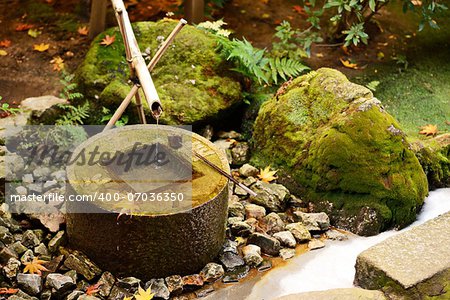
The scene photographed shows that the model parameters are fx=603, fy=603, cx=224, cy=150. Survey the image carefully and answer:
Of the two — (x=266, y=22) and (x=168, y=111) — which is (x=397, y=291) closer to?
(x=168, y=111)

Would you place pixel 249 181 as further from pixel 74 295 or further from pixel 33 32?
pixel 33 32

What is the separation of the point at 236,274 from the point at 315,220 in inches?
37.4

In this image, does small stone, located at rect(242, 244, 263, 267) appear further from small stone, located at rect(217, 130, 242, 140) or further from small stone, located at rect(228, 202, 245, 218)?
small stone, located at rect(217, 130, 242, 140)

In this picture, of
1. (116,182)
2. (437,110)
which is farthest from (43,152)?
(437,110)

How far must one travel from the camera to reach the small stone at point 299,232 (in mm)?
5023

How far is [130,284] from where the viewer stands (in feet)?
14.2

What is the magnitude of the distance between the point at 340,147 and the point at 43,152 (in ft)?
8.76

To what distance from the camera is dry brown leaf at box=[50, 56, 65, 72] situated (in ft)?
Result: 21.9

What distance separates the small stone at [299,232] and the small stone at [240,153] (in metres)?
1.02

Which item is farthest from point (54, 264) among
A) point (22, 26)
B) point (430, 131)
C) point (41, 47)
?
point (430, 131)

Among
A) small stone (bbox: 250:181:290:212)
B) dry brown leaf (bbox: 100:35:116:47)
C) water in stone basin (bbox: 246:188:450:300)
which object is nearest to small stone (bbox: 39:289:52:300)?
water in stone basin (bbox: 246:188:450:300)

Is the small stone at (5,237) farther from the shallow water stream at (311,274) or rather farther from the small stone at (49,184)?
the shallow water stream at (311,274)

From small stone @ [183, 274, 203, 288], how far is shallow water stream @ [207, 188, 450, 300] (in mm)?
143

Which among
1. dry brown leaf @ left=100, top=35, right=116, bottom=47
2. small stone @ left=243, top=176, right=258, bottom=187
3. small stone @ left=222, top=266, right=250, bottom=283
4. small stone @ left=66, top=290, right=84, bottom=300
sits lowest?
small stone @ left=222, top=266, right=250, bottom=283
